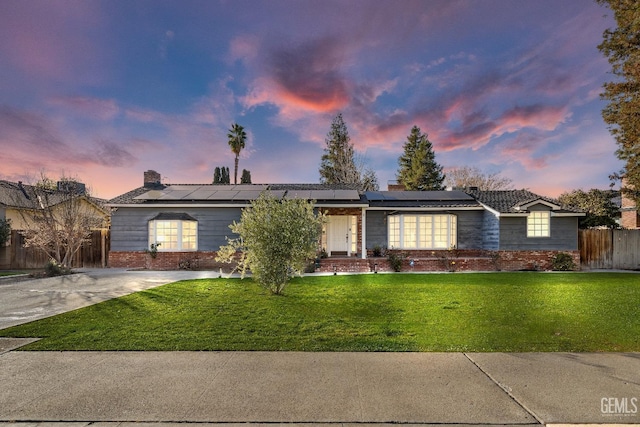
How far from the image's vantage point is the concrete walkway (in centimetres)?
280

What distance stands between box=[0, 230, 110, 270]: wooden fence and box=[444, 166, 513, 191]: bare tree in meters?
38.8

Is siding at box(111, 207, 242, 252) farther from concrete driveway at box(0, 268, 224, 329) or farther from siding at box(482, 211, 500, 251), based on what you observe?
siding at box(482, 211, 500, 251)

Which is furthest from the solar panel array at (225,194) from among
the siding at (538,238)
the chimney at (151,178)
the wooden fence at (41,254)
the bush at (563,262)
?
the bush at (563,262)

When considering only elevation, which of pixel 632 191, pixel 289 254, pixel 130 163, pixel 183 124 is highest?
pixel 183 124

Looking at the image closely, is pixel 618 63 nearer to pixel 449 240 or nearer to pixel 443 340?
pixel 449 240

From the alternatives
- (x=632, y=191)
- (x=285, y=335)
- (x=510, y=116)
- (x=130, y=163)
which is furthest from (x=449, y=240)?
(x=130, y=163)

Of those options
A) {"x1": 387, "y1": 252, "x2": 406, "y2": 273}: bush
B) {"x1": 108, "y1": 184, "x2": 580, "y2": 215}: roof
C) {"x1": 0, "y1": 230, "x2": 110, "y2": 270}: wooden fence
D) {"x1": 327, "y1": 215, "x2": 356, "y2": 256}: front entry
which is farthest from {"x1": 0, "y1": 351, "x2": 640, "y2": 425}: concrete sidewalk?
{"x1": 0, "y1": 230, "x2": 110, "y2": 270}: wooden fence

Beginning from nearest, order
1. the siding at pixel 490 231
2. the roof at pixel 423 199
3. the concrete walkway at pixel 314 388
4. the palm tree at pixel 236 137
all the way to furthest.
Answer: the concrete walkway at pixel 314 388 < the siding at pixel 490 231 < the roof at pixel 423 199 < the palm tree at pixel 236 137

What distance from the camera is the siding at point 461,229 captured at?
53.6 ft

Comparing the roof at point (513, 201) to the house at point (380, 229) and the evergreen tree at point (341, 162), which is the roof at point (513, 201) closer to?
the house at point (380, 229)

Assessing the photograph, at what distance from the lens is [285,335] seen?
17.1 ft

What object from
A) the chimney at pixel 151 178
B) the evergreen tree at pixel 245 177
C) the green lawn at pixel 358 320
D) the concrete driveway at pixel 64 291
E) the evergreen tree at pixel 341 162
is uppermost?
the evergreen tree at pixel 341 162

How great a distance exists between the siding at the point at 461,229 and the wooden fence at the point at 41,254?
49.1 ft

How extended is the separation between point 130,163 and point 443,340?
79.7 feet
